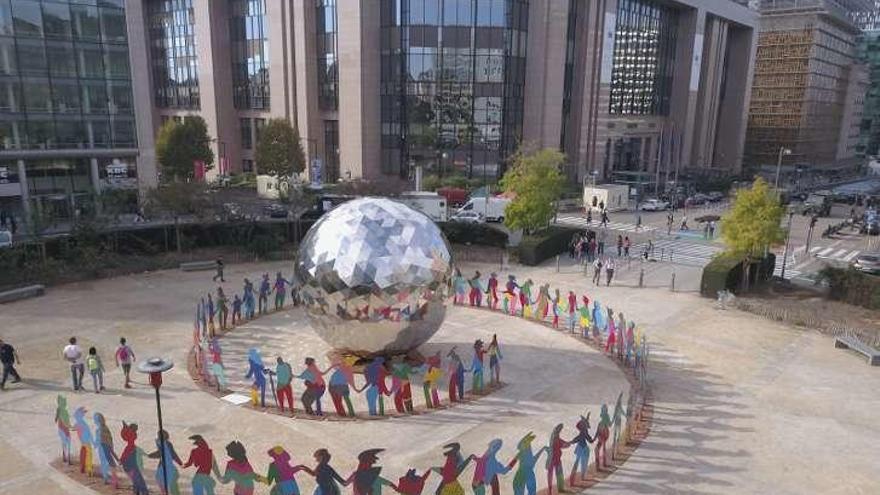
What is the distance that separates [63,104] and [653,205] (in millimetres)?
41270

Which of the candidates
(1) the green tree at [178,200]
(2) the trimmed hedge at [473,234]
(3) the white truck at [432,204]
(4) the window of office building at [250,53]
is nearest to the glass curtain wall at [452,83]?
(4) the window of office building at [250,53]

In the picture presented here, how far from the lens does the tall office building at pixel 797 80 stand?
86.0 meters

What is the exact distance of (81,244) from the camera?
25609 mm

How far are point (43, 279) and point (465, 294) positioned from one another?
1604 centimetres

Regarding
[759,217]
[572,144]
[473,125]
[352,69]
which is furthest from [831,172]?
[759,217]

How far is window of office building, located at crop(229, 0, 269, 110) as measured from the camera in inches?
2432

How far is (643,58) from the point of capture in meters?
70.5

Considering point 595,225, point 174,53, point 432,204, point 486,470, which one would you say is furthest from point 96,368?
point 174,53

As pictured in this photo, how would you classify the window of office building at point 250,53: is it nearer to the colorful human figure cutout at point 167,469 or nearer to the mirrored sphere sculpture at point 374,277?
the mirrored sphere sculpture at point 374,277

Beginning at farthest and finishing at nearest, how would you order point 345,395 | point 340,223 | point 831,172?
point 831,172 → point 340,223 → point 345,395

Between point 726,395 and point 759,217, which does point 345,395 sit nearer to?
point 726,395

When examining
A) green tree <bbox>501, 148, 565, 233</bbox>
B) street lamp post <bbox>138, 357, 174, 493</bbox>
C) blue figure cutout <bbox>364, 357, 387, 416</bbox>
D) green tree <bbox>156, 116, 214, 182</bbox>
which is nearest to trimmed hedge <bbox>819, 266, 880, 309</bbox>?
green tree <bbox>501, 148, 565, 233</bbox>

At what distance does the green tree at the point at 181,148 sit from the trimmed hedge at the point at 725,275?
4509 centimetres

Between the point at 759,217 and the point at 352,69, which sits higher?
the point at 352,69
